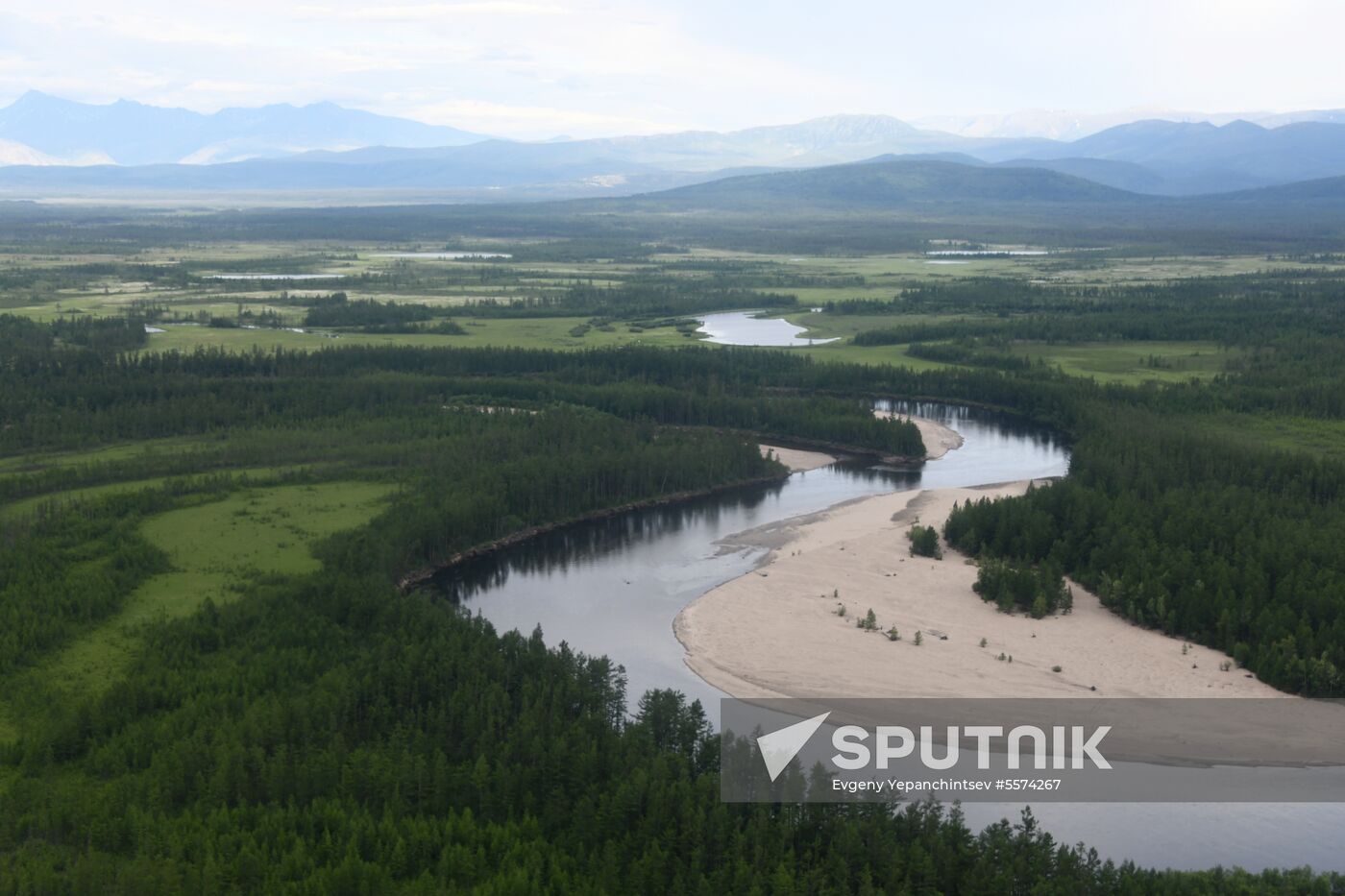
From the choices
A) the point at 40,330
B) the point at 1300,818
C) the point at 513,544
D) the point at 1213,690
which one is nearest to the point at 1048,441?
the point at 513,544

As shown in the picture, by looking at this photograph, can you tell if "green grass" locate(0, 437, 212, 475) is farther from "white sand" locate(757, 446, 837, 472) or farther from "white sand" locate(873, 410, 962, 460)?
"white sand" locate(873, 410, 962, 460)

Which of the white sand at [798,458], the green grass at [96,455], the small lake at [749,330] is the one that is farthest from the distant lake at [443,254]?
the white sand at [798,458]

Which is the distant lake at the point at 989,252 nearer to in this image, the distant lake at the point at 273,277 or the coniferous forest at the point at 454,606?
the distant lake at the point at 273,277

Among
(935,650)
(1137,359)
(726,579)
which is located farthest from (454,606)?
(1137,359)

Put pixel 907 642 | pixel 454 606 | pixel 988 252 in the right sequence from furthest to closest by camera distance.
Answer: pixel 988 252, pixel 454 606, pixel 907 642

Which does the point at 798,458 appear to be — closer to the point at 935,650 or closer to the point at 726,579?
the point at 726,579

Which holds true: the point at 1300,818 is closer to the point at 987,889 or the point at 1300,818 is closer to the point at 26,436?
→ the point at 987,889

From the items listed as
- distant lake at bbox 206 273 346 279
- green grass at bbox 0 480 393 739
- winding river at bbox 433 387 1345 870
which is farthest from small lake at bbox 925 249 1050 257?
green grass at bbox 0 480 393 739

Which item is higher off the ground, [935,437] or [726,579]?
[935,437]
